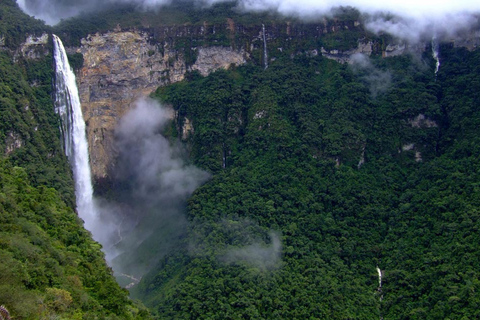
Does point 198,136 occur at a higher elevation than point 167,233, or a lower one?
higher

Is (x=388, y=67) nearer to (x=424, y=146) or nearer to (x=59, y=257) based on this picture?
(x=424, y=146)

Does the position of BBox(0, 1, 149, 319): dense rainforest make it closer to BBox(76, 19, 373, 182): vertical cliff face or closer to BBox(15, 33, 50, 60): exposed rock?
BBox(15, 33, 50, 60): exposed rock

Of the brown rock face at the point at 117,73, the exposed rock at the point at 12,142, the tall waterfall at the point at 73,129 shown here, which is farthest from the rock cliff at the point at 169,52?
the exposed rock at the point at 12,142

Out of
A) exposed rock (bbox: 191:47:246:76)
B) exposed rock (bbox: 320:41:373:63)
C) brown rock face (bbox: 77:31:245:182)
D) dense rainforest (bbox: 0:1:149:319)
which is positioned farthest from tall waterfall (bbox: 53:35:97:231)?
exposed rock (bbox: 320:41:373:63)

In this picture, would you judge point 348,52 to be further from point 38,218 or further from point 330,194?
point 38,218

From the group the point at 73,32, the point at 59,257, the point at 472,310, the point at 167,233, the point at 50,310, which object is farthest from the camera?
the point at 73,32

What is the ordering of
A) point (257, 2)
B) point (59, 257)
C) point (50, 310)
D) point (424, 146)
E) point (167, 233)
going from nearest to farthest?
point (50, 310), point (59, 257), point (167, 233), point (424, 146), point (257, 2)

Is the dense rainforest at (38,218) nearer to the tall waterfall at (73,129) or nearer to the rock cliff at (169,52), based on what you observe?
the tall waterfall at (73,129)

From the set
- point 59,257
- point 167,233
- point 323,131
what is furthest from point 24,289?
point 323,131
